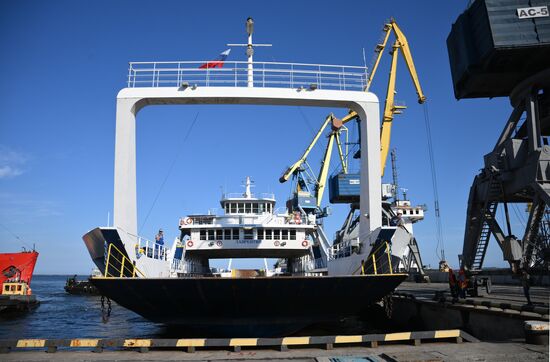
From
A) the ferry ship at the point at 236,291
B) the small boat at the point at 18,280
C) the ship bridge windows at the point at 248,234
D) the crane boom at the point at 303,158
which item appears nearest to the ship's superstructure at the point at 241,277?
the ferry ship at the point at 236,291

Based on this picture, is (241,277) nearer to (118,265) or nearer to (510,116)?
(118,265)

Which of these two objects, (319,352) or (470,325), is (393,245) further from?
(319,352)

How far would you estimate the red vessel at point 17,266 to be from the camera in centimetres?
3441

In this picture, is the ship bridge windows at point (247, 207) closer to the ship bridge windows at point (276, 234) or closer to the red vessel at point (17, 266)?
the ship bridge windows at point (276, 234)

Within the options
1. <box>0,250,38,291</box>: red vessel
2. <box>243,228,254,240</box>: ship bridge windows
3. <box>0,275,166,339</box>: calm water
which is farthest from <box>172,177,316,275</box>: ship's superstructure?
<box>0,250,38,291</box>: red vessel

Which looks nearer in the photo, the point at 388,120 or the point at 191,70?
the point at 191,70

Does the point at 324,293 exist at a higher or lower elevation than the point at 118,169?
lower

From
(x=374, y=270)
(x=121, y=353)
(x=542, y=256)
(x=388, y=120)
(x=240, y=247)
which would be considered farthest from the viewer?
(x=388, y=120)

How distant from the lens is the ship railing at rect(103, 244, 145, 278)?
13484 mm

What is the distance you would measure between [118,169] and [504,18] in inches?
779

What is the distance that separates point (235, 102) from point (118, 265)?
741 cm

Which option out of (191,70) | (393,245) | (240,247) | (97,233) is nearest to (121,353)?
(97,233)

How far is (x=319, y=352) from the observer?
9781 millimetres

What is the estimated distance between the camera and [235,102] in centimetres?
1605
